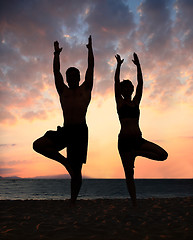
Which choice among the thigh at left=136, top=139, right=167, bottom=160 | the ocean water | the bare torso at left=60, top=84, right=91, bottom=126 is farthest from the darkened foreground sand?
the ocean water

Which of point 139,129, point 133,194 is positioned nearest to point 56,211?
point 133,194

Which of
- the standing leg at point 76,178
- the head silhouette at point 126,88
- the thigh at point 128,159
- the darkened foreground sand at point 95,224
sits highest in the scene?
the head silhouette at point 126,88

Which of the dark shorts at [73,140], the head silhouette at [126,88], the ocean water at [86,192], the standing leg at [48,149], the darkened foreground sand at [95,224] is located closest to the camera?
the darkened foreground sand at [95,224]

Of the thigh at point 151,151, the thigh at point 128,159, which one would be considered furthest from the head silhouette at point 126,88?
the thigh at point 128,159

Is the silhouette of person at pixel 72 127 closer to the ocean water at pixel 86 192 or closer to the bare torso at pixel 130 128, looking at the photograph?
the bare torso at pixel 130 128

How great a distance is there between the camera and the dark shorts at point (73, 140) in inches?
224

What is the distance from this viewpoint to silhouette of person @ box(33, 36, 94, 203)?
563cm

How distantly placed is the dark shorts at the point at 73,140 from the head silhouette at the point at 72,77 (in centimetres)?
104

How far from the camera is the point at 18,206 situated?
6.19 m

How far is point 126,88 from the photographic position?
619 centimetres

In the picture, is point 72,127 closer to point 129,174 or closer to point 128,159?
point 128,159

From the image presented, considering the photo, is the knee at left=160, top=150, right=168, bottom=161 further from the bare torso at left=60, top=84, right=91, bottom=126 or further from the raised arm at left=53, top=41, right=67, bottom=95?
the raised arm at left=53, top=41, right=67, bottom=95

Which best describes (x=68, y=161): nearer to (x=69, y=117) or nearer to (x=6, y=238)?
(x=69, y=117)

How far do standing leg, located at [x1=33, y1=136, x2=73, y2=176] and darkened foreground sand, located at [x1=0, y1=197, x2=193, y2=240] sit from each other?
45.7 inches
